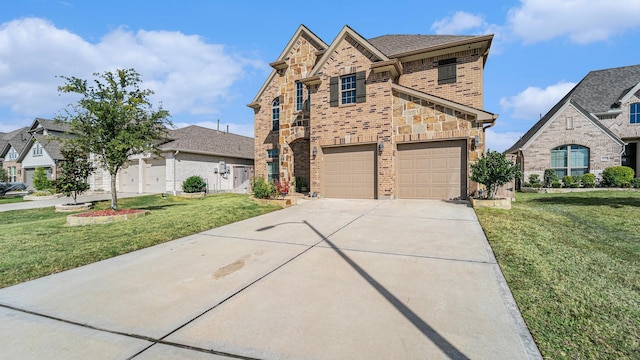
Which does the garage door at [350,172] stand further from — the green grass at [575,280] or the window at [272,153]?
the green grass at [575,280]

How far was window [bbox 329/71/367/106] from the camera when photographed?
43.2ft

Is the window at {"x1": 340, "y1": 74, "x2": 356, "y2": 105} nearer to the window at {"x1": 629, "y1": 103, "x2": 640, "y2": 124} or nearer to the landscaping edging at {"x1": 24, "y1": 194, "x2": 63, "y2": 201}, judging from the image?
the landscaping edging at {"x1": 24, "y1": 194, "x2": 63, "y2": 201}

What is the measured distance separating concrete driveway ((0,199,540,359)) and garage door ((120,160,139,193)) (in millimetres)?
20352

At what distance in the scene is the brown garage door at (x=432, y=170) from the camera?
11.9 meters

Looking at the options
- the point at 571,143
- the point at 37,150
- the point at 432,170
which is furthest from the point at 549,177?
the point at 37,150

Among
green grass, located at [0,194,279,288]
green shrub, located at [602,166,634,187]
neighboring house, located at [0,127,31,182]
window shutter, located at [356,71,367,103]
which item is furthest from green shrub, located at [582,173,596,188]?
neighboring house, located at [0,127,31,182]

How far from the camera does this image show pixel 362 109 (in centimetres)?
1319

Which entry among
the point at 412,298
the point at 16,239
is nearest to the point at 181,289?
Answer: the point at 412,298

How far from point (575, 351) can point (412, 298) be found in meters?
1.43

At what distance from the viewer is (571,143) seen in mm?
18703

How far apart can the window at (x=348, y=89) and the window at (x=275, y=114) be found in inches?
233

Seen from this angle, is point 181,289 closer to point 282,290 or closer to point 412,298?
point 282,290

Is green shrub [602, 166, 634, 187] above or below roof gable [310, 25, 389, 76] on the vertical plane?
below

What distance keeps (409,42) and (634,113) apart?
18472 mm
